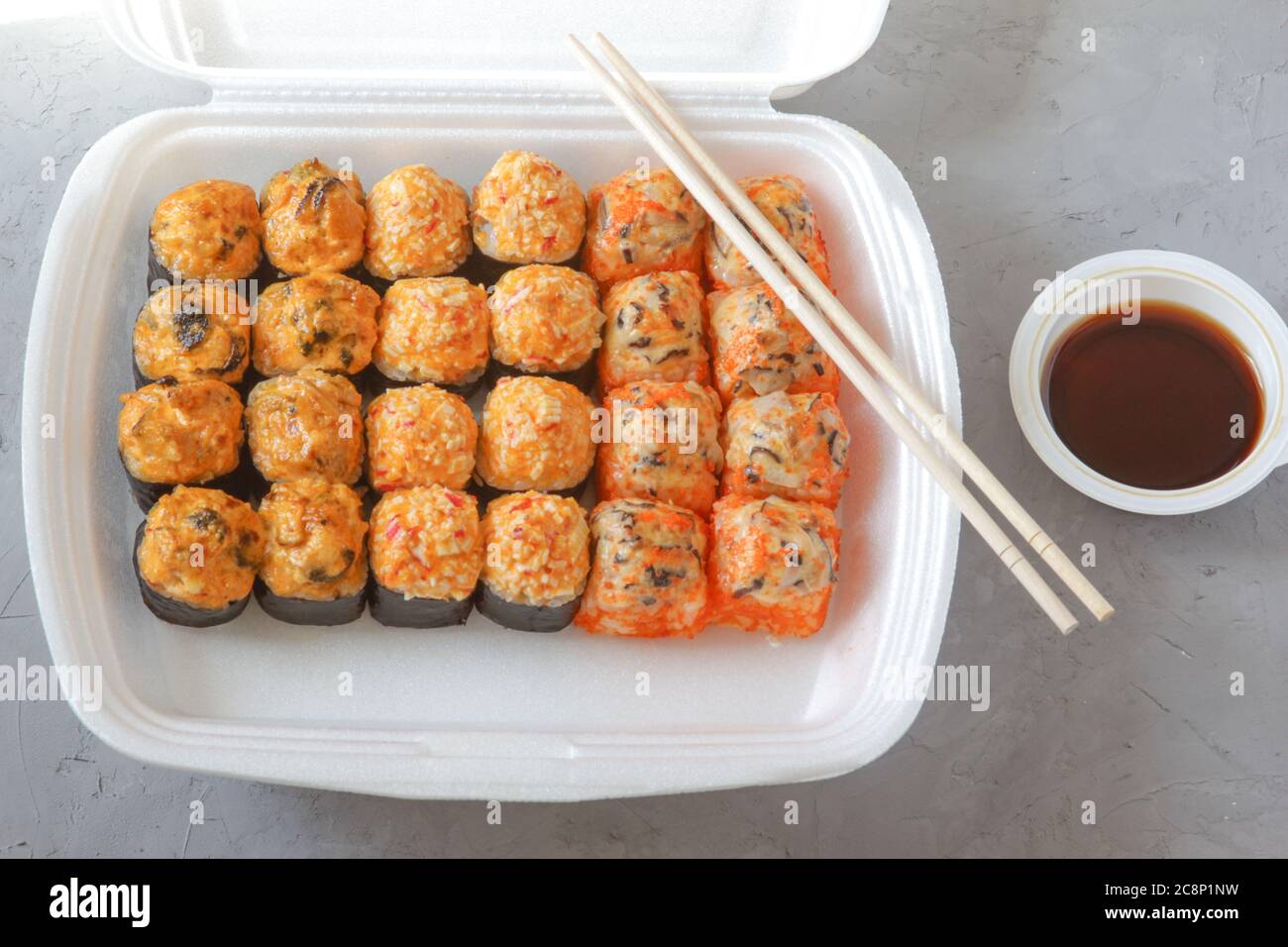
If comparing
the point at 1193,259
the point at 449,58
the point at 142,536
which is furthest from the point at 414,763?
the point at 1193,259

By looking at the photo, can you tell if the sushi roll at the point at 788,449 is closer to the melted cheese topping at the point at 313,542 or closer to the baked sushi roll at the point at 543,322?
the baked sushi roll at the point at 543,322

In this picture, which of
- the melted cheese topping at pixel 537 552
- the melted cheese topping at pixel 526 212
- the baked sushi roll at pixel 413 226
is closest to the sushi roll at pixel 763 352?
the melted cheese topping at pixel 526 212

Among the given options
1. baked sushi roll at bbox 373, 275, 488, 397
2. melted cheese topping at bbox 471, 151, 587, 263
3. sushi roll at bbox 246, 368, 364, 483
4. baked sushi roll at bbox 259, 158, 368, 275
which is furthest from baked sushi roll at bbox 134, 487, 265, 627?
melted cheese topping at bbox 471, 151, 587, 263

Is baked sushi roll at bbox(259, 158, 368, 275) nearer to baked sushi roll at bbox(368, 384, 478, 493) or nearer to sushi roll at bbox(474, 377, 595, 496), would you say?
baked sushi roll at bbox(368, 384, 478, 493)

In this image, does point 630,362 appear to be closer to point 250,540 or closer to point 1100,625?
point 250,540

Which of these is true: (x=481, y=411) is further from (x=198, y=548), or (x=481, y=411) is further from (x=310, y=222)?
(x=198, y=548)
